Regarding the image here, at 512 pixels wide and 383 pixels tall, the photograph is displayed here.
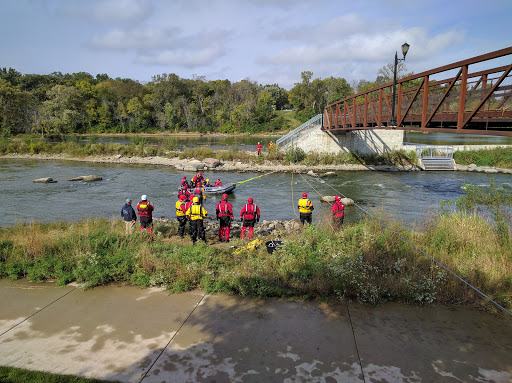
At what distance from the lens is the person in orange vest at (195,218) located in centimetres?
1041

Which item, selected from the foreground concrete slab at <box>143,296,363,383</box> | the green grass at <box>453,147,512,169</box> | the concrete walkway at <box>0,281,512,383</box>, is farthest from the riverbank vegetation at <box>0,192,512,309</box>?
the green grass at <box>453,147,512,169</box>

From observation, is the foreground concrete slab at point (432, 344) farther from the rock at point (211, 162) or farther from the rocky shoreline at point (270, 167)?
the rock at point (211, 162)

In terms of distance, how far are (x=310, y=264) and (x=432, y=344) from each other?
8.39 ft

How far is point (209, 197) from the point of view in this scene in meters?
22.6

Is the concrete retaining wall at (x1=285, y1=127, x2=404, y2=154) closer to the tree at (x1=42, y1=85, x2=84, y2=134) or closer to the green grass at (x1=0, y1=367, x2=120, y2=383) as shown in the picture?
the green grass at (x1=0, y1=367, x2=120, y2=383)

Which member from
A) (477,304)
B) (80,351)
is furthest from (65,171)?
(477,304)

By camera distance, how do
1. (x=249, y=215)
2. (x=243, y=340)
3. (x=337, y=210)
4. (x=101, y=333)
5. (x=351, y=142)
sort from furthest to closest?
1. (x=351, y=142)
2. (x=337, y=210)
3. (x=249, y=215)
4. (x=101, y=333)
5. (x=243, y=340)

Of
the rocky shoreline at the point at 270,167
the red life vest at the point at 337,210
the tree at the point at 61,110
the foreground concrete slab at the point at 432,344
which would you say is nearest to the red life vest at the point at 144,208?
the red life vest at the point at 337,210

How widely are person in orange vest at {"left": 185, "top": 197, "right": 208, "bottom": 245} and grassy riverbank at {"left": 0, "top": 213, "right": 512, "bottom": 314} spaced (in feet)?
7.05

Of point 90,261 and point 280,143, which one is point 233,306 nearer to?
point 90,261

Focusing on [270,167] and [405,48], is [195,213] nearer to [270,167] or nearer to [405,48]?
[405,48]

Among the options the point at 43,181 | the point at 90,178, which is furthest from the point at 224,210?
the point at 43,181

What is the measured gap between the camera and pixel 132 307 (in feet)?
19.4

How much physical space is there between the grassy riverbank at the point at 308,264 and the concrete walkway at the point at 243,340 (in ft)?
1.22
